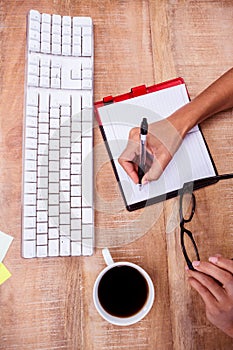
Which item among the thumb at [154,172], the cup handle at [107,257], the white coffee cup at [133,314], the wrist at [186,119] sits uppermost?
the wrist at [186,119]

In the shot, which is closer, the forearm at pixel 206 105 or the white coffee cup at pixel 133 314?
the white coffee cup at pixel 133 314

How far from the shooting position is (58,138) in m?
0.83

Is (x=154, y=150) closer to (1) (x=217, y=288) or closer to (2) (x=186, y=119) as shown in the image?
(2) (x=186, y=119)

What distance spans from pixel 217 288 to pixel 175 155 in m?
0.25

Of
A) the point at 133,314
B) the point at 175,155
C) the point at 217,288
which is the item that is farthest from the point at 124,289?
the point at 175,155

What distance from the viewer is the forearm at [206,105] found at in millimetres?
848

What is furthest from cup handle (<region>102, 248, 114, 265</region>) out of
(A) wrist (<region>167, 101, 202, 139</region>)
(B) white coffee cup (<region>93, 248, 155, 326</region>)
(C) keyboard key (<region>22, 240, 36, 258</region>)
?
(A) wrist (<region>167, 101, 202, 139</region>)

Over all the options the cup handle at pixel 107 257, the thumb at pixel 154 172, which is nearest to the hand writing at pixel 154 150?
the thumb at pixel 154 172

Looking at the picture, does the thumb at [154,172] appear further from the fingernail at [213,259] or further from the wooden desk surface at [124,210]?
the fingernail at [213,259]

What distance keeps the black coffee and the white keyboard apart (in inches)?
2.5

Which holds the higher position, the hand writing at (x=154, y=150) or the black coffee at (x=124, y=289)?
the hand writing at (x=154, y=150)

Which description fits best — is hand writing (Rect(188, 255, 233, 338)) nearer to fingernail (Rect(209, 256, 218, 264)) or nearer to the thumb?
fingernail (Rect(209, 256, 218, 264))

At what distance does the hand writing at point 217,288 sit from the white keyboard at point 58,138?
0.62 ft

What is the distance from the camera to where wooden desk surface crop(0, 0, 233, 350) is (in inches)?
30.3
